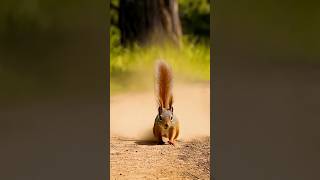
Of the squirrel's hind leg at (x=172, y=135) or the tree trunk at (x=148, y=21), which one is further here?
the tree trunk at (x=148, y=21)

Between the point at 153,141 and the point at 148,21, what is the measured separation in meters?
0.89

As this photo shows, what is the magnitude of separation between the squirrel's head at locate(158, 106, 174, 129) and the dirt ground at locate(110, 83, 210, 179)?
4 cm

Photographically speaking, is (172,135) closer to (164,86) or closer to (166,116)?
(166,116)

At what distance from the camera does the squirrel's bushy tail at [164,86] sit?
13.5ft

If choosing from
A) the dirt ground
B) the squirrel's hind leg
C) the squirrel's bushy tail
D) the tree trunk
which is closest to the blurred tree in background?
the tree trunk

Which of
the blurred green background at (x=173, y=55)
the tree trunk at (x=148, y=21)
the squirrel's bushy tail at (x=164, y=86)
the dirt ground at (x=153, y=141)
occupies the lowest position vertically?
the dirt ground at (x=153, y=141)

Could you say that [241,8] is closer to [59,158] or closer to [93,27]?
[93,27]

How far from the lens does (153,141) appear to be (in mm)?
4117

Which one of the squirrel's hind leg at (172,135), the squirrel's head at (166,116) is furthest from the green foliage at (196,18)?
the squirrel's hind leg at (172,135)

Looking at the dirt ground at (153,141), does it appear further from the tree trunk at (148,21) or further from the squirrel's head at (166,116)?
the tree trunk at (148,21)

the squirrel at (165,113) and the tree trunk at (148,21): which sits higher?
the tree trunk at (148,21)

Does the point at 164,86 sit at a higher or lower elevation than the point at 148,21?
lower

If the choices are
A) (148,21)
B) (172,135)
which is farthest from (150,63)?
(172,135)

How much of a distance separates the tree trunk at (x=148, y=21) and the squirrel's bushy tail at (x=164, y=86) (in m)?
0.24
